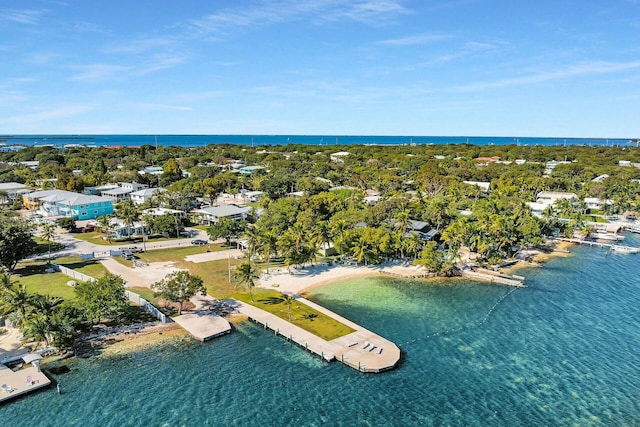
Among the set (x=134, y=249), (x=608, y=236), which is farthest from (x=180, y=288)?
(x=608, y=236)

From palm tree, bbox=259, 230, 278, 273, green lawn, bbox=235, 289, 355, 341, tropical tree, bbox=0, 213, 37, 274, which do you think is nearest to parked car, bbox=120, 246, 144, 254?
tropical tree, bbox=0, 213, 37, 274

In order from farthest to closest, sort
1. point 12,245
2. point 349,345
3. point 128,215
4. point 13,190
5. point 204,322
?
point 13,190 → point 128,215 → point 12,245 → point 204,322 → point 349,345

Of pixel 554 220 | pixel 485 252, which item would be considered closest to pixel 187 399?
pixel 485 252

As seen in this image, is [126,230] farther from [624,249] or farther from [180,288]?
[624,249]

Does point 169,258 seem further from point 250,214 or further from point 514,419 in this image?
point 514,419

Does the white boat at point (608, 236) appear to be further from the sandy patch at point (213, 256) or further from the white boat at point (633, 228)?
the sandy patch at point (213, 256)

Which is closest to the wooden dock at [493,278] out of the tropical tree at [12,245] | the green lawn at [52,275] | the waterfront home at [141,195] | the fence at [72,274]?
the fence at [72,274]

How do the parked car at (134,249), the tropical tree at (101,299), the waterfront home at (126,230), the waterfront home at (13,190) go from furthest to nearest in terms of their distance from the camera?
the waterfront home at (13,190)
the waterfront home at (126,230)
the parked car at (134,249)
the tropical tree at (101,299)
